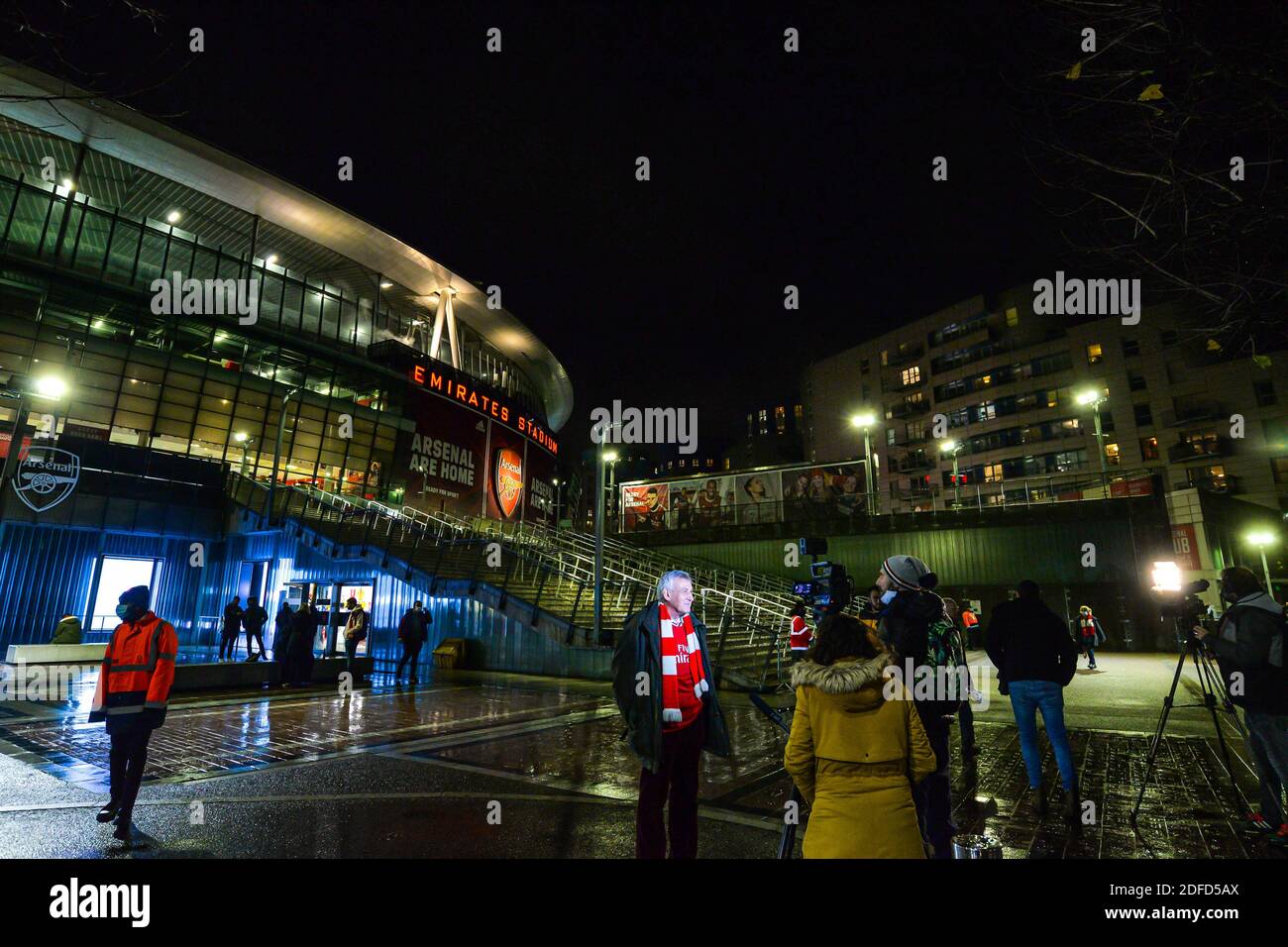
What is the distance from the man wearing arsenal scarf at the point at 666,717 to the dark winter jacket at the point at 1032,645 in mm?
2890

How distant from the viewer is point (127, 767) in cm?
496

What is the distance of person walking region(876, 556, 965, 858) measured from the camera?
3.64 metres

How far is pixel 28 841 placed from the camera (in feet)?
14.0

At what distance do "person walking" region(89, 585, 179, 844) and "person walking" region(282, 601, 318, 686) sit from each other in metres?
8.74

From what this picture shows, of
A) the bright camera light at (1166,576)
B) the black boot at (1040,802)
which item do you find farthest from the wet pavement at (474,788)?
the bright camera light at (1166,576)

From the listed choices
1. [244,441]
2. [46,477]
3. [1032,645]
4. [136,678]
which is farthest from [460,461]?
[1032,645]

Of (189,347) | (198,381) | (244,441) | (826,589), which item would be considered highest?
(189,347)

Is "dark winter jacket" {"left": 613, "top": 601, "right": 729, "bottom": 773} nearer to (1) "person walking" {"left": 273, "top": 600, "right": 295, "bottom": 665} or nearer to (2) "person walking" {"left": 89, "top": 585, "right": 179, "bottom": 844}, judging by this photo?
(2) "person walking" {"left": 89, "top": 585, "right": 179, "bottom": 844}

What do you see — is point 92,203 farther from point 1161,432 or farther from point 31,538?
point 1161,432

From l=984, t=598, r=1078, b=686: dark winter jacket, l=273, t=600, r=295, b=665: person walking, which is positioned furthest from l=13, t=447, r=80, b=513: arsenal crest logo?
l=984, t=598, r=1078, b=686: dark winter jacket

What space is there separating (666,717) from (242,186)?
33464 mm

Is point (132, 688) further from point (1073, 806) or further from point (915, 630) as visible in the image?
point (1073, 806)

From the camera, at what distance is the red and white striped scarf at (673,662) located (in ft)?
12.1
